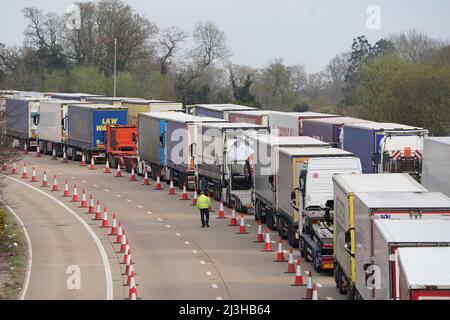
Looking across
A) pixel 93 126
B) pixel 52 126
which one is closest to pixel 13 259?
pixel 93 126

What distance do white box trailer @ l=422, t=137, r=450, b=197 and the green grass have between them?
34.8 feet

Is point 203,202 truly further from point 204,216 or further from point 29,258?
point 29,258

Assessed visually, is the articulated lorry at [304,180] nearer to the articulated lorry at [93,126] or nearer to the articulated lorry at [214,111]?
the articulated lorry at [93,126]

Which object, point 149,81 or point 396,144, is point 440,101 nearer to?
point 396,144

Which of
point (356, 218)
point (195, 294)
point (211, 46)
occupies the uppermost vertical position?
point (211, 46)

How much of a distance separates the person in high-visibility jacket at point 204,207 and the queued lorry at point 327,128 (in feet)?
37.9

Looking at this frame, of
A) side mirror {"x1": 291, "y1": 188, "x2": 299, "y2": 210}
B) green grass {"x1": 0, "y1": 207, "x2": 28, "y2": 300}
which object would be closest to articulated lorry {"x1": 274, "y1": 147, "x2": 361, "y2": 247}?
side mirror {"x1": 291, "y1": 188, "x2": 299, "y2": 210}

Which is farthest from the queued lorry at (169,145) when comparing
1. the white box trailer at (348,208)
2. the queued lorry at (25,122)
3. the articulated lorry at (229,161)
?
the white box trailer at (348,208)

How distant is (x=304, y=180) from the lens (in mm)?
31516

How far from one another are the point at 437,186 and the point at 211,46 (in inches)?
4004

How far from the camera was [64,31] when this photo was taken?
136500mm

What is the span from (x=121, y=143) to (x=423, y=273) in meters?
43.3
